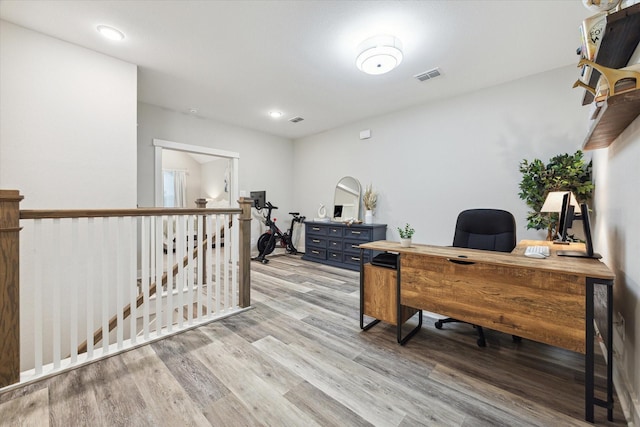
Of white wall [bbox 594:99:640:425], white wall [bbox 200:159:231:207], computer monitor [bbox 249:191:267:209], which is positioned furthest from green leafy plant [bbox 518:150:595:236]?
white wall [bbox 200:159:231:207]

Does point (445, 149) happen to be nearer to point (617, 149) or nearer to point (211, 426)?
point (617, 149)

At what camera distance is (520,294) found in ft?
4.97

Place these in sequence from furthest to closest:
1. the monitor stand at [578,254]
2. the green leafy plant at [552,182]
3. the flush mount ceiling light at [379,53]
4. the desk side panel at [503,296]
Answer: the green leafy plant at [552,182]
the flush mount ceiling light at [379,53]
the monitor stand at [578,254]
the desk side panel at [503,296]

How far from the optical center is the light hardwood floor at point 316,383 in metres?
1.31

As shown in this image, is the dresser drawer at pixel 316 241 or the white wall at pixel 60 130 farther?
the dresser drawer at pixel 316 241

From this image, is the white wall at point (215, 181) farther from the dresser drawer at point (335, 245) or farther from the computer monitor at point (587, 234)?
the computer monitor at point (587, 234)

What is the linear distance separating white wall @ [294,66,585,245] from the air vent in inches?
11.3

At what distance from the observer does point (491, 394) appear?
146 centimetres

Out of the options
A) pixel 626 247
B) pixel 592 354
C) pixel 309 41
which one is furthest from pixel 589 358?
pixel 309 41

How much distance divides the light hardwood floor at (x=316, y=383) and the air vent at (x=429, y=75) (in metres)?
2.84

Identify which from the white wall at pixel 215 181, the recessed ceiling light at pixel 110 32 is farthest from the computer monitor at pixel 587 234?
the white wall at pixel 215 181

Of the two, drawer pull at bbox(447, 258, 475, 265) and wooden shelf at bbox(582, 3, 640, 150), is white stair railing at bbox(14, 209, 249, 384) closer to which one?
drawer pull at bbox(447, 258, 475, 265)

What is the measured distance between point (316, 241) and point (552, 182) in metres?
3.57

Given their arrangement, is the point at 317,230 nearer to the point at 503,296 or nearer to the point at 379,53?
the point at 379,53
